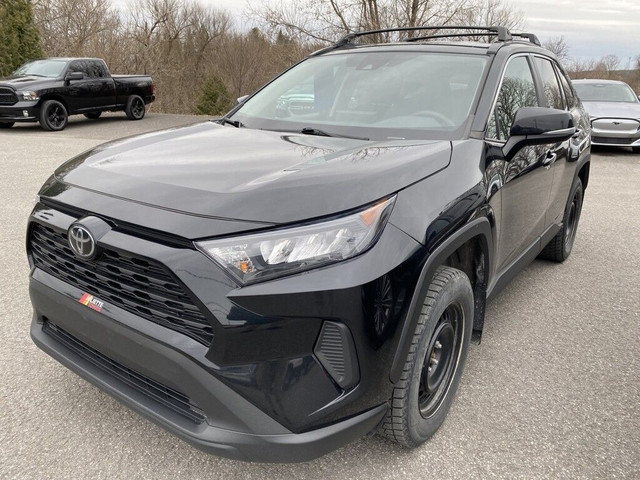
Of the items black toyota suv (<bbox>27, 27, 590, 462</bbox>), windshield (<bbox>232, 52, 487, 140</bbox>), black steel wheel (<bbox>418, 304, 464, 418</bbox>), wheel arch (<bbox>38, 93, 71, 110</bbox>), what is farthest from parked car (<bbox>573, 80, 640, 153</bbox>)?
wheel arch (<bbox>38, 93, 71, 110</bbox>)

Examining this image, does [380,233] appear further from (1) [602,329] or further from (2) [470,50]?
(1) [602,329]

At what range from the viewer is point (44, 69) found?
12.8 metres

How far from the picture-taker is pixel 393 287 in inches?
68.8

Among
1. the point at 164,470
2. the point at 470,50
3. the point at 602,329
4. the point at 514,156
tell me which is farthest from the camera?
the point at 602,329

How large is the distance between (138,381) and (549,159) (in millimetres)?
2751

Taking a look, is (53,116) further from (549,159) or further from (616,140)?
(616,140)

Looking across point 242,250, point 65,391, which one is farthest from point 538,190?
point 65,391

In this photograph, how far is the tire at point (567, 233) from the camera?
4309 mm

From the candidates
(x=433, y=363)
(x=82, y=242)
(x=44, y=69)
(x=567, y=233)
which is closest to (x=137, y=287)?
(x=82, y=242)

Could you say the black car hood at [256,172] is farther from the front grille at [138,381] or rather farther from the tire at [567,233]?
the tire at [567,233]

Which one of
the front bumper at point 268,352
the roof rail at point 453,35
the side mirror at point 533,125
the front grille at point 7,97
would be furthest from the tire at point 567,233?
the front grille at point 7,97

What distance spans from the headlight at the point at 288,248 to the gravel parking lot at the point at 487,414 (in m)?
0.95

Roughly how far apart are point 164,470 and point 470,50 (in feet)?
8.79

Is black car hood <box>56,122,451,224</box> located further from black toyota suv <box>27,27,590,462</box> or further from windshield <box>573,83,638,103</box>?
windshield <box>573,83,638,103</box>
